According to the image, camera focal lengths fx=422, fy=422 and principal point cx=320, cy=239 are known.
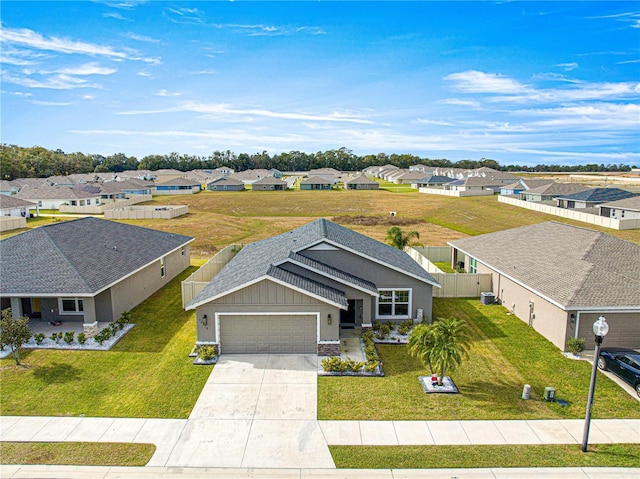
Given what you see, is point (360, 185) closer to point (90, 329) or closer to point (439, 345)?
point (90, 329)

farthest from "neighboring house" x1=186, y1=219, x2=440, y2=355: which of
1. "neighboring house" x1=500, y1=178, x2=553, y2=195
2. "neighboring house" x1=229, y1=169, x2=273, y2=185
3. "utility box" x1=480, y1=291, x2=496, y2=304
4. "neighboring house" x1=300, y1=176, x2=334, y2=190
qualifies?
"neighboring house" x1=229, y1=169, x2=273, y2=185

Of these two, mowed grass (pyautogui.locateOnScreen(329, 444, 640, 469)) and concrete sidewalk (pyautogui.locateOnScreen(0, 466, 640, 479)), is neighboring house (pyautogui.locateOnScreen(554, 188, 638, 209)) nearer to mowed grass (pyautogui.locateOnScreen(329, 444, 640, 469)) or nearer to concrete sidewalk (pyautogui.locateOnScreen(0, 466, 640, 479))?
mowed grass (pyautogui.locateOnScreen(329, 444, 640, 469))

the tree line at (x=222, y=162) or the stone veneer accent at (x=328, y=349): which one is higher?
the tree line at (x=222, y=162)

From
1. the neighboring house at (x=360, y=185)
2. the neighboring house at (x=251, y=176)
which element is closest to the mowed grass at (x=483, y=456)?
the neighboring house at (x=360, y=185)

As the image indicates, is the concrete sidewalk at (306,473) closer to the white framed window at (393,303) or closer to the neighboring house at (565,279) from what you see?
the neighboring house at (565,279)

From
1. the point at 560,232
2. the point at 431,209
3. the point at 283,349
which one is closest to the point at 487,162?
the point at 431,209

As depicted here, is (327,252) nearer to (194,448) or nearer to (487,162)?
(194,448)
